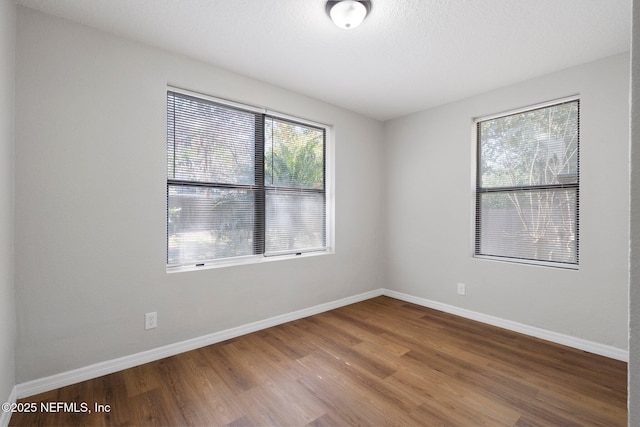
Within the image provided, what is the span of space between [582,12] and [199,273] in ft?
11.4

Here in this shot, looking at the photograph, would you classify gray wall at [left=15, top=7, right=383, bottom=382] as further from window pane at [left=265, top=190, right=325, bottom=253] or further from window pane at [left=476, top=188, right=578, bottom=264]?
window pane at [left=476, top=188, right=578, bottom=264]

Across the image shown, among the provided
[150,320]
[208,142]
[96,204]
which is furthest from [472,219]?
[96,204]

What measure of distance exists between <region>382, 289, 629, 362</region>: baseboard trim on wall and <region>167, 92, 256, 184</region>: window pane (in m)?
2.68

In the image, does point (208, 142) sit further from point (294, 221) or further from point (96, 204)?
point (294, 221)

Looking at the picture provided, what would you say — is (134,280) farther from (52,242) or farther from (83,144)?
(83,144)

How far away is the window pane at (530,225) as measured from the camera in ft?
9.36

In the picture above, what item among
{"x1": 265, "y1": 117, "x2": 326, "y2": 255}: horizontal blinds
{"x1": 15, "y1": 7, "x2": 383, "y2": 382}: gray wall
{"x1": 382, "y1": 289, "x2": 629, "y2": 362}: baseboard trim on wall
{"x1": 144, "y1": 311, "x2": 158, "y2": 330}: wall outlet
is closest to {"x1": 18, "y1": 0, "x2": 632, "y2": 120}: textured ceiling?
{"x1": 15, "y1": 7, "x2": 383, "y2": 382}: gray wall

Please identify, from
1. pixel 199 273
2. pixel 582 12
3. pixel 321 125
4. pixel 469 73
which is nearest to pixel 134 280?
pixel 199 273

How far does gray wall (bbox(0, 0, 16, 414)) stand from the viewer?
169cm

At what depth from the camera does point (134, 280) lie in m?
2.34

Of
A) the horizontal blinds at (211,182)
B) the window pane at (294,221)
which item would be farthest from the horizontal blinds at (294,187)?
the horizontal blinds at (211,182)

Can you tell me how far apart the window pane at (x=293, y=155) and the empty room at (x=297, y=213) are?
0.10 ft

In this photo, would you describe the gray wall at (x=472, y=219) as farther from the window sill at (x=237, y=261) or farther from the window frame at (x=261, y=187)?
the window sill at (x=237, y=261)

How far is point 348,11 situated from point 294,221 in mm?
2159
